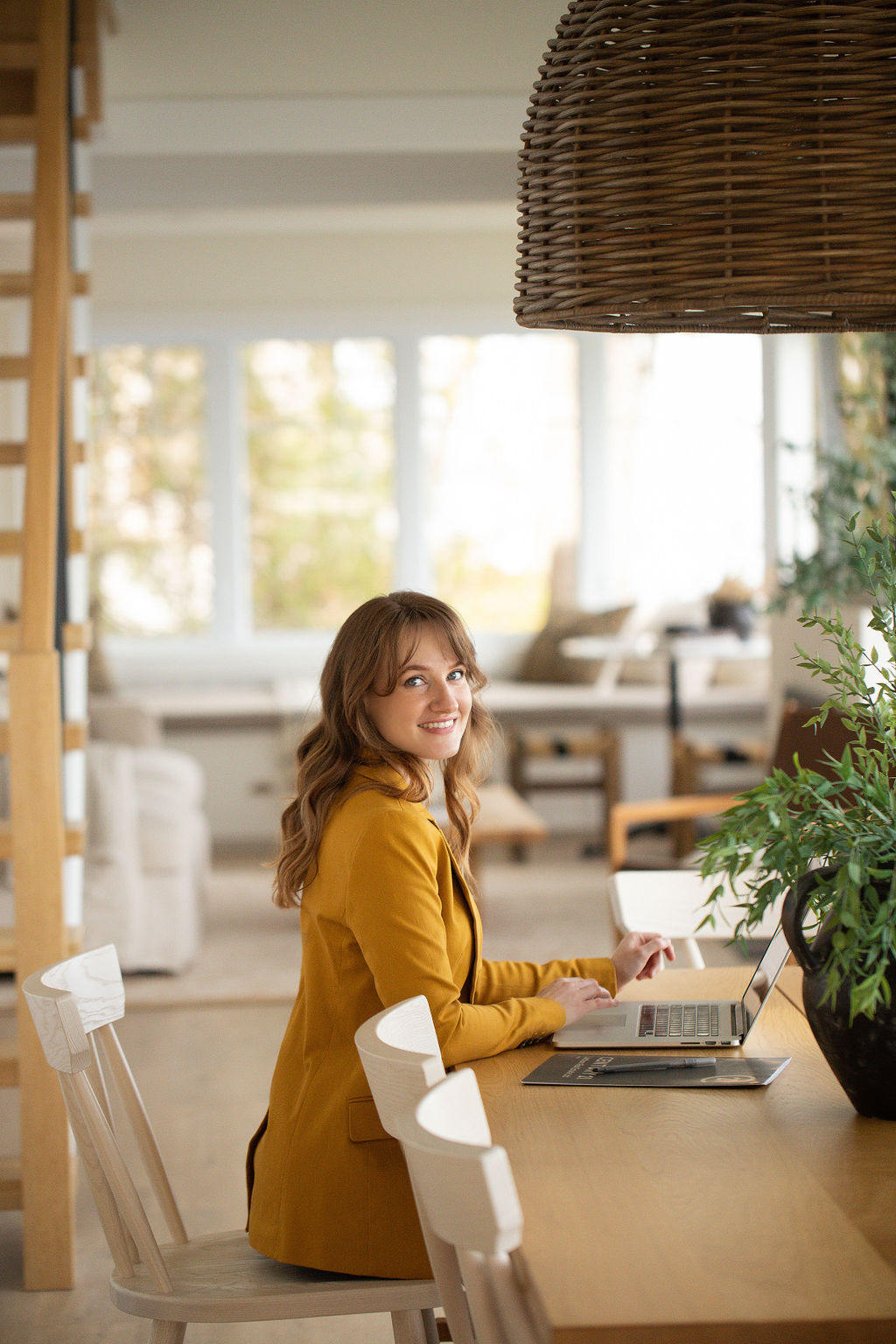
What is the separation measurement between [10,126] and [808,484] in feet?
9.68

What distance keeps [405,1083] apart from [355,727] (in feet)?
1.99

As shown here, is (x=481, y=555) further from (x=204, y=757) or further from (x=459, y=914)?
(x=459, y=914)

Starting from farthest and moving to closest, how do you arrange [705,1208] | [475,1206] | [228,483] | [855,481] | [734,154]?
[228,483], [855,481], [734,154], [705,1208], [475,1206]

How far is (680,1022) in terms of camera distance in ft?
6.04

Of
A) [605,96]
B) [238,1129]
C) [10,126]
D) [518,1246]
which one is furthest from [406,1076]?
[10,126]

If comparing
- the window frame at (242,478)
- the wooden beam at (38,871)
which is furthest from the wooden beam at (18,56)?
the window frame at (242,478)

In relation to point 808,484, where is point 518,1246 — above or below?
below

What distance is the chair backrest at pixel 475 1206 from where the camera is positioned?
1.06 m

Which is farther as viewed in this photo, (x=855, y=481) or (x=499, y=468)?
(x=499, y=468)

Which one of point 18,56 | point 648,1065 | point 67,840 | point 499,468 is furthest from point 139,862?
point 499,468

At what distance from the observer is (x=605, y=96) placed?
55.5 inches

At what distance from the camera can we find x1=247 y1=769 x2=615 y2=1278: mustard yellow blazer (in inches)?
65.7

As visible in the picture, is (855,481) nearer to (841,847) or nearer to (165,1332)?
(841,847)

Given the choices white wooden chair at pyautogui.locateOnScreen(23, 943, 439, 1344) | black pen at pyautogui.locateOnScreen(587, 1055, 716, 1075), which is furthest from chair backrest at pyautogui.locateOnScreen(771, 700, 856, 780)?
white wooden chair at pyautogui.locateOnScreen(23, 943, 439, 1344)
